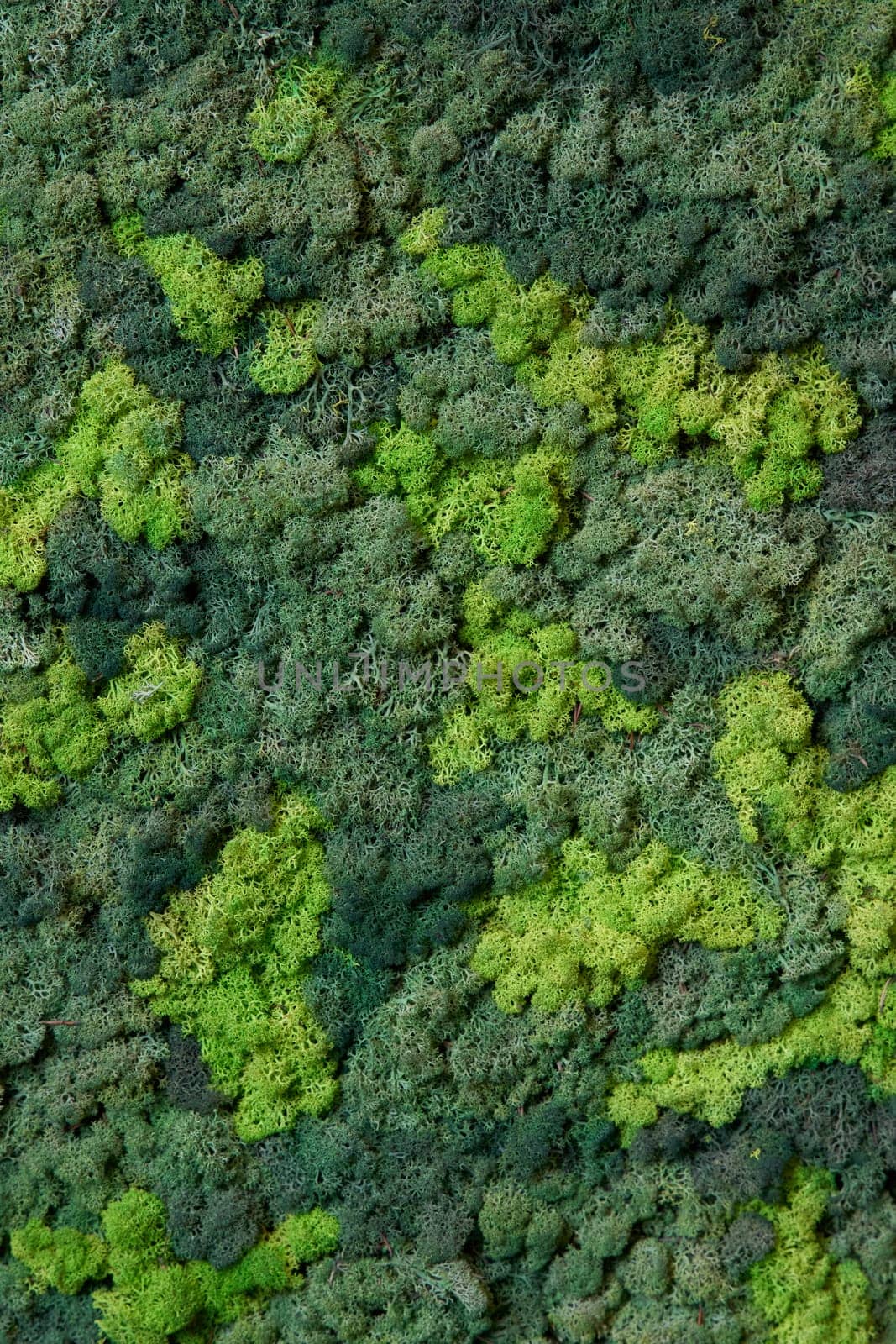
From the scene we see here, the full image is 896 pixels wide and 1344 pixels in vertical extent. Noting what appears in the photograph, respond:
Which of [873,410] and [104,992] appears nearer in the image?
[873,410]

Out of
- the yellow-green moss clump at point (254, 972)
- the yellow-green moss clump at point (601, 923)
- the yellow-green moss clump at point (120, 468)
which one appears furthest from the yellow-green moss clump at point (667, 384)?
the yellow-green moss clump at point (254, 972)

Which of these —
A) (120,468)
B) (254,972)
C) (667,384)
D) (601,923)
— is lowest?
(601,923)

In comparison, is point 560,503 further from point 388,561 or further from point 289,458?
point 289,458

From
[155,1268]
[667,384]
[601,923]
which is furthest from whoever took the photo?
[155,1268]

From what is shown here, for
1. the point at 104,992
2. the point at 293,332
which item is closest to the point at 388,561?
the point at 293,332

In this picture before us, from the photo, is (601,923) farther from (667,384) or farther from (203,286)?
(203,286)

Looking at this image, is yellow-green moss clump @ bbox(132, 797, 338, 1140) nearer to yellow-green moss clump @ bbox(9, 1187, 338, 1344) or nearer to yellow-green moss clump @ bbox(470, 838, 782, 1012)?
yellow-green moss clump @ bbox(9, 1187, 338, 1344)

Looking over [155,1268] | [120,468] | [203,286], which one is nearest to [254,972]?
[155,1268]

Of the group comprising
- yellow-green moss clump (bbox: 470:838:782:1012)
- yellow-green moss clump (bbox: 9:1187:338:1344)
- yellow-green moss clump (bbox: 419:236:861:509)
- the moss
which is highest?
the moss

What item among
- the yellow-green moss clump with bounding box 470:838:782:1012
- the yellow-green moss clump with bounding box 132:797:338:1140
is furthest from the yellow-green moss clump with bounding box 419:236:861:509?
the yellow-green moss clump with bounding box 132:797:338:1140

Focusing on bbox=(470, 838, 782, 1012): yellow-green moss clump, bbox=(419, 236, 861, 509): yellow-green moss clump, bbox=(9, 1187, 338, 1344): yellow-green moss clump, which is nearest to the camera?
bbox=(419, 236, 861, 509): yellow-green moss clump

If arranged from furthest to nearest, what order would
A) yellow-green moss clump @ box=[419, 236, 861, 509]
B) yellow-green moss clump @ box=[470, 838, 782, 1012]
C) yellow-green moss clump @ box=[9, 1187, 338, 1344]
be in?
yellow-green moss clump @ box=[9, 1187, 338, 1344], yellow-green moss clump @ box=[470, 838, 782, 1012], yellow-green moss clump @ box=[419, 236, 861, 509]
